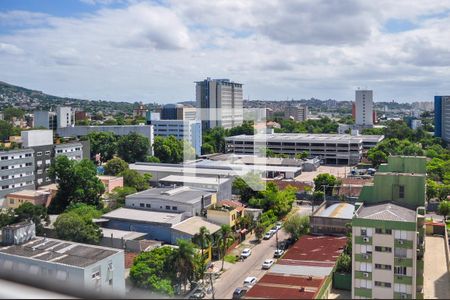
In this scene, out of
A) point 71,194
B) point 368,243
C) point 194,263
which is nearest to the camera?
point 368,243

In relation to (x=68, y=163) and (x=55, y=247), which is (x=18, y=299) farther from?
(x=68, y=163)

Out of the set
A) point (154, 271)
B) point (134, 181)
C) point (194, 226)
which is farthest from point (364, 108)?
point (154, 271)

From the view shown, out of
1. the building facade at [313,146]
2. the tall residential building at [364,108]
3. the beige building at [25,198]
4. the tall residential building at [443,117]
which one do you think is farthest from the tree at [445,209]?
the tall residential building at [364,108]

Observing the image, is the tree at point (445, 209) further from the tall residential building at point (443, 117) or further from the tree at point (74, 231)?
the tall residential building at point (443, 117)

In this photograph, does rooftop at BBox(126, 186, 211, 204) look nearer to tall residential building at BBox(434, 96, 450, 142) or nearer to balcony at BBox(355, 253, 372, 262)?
balcony at BBox(355, 253, 372, 262)

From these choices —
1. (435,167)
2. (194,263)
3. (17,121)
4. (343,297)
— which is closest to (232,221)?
(194,263)

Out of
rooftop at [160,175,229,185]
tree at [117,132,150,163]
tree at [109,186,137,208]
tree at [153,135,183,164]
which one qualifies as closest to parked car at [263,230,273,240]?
rooftop at [160,175,229,185]

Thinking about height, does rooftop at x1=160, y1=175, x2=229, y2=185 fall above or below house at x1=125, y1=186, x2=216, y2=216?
above
